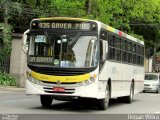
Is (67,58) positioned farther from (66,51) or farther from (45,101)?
(45,101)

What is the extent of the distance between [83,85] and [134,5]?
29775mm

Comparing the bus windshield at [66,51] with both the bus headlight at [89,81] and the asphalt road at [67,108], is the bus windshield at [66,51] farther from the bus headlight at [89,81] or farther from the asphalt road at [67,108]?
the asphalt road at [67,108]

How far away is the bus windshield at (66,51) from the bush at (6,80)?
59.7ft

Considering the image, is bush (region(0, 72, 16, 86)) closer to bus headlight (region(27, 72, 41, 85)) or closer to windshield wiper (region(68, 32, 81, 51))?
bus headlight (region(27, 72, 41, 85))

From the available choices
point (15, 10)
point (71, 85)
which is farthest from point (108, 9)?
point (71, 85)

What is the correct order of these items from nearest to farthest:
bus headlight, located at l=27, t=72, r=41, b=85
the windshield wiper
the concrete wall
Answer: the windshield wiper
bus headlight, located at l=27, t=72, r=41, b=85
the concrete wall

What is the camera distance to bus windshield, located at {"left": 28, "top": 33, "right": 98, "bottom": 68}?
54.4 feet

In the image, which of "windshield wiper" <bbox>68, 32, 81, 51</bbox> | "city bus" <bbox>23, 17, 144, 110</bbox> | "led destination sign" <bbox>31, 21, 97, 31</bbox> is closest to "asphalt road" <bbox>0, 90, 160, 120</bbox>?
"city bus" <bbox>23, 17, 144, 110</bbox>

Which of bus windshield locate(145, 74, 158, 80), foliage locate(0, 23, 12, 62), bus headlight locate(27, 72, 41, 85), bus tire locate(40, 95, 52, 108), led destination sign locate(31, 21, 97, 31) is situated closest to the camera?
bus headlight locate(27, 72, 41, 85)

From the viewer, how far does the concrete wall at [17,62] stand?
3619 cm

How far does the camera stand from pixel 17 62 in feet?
119

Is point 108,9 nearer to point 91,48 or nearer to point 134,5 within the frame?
point 134,5

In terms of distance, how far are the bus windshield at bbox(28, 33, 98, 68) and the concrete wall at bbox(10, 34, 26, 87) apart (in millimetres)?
19333

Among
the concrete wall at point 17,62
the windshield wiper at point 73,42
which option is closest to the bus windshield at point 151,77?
the concrete wall at point 17,62
